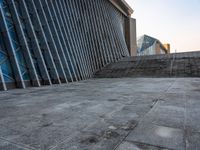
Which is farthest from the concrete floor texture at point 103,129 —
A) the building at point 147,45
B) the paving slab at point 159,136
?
the building at point 147,45

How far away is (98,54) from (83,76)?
672 centimetres

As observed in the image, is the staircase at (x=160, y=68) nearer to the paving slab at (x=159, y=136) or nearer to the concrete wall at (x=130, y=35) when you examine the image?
the paving slab at (x=159, y=136)

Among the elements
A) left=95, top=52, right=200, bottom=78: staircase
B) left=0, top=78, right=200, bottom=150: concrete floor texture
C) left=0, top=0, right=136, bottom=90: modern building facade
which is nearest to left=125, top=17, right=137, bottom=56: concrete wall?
left=0, top=0, right=136, bottom=90: modern building facade

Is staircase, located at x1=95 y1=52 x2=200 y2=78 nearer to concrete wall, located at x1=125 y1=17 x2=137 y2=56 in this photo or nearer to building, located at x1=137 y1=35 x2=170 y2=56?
concrete wall, located at x1=125 y1=17 x2=137 y2=56

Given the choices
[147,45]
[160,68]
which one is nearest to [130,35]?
[160,68]

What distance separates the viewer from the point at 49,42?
1627 centimetres

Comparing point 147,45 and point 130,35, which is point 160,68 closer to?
point 130,35

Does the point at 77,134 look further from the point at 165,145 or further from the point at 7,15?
the point at 7,15

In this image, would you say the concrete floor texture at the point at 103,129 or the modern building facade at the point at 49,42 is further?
the modern building facade at the point at 49,42

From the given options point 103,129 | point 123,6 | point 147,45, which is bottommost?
point 147,45

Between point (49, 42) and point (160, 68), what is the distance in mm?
12474

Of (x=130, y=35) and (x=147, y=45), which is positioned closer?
(x=130, y=35)

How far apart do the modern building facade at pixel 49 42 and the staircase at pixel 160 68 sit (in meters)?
3.15

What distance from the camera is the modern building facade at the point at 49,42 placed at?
40.9 ft
